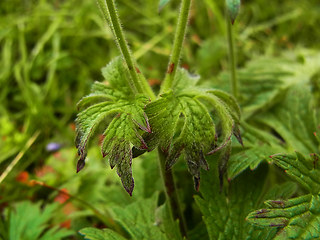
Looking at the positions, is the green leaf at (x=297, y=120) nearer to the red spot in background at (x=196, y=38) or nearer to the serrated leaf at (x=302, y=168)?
the serrated leaf at (x=302, y=168)

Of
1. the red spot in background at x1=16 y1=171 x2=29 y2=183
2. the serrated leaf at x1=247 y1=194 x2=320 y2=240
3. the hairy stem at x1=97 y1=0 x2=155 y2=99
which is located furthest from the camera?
the red spot in background at x1=16 y1=171 x2=29 y2=183

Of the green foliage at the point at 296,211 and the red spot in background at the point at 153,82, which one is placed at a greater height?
the red spot in background at the point at 153,82

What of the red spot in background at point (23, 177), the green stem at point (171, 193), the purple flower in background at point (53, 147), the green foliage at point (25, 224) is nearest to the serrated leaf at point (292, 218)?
the green stem at point (171, 193)

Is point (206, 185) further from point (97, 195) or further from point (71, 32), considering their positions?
point (71, 32)

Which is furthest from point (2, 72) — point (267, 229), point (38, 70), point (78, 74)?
point (267, 229)

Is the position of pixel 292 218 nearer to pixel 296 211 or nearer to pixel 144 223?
pixel 296 211

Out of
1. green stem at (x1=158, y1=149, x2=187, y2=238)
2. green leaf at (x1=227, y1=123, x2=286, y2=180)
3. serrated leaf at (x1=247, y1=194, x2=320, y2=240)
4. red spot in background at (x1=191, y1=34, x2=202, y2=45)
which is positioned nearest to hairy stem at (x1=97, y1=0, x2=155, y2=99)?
green stem at (x1=158, y1=149, x2=187, y2=238)

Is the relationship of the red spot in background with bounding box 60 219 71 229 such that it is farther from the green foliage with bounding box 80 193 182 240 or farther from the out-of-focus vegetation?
the green foliage with bounding box 80 193 182 240

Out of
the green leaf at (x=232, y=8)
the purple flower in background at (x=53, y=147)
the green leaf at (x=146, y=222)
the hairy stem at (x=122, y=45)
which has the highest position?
the purple flower in background at (x=53, y=147)
